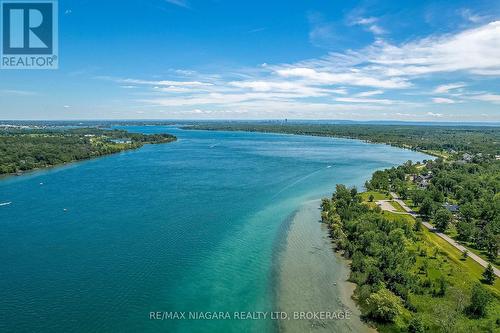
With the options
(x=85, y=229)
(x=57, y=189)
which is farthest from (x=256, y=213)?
(x=57, y=189)

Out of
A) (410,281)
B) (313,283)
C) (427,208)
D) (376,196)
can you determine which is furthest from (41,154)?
(410,281)

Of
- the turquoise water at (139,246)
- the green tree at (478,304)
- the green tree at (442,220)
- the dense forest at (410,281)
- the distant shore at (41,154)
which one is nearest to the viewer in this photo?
the dense forest at (410,281)

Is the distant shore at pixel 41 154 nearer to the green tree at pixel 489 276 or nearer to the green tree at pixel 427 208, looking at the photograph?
the green tree at pixel 427 208

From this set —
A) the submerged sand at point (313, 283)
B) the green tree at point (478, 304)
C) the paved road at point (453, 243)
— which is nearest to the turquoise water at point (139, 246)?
the submerged sand at point (313, 283)

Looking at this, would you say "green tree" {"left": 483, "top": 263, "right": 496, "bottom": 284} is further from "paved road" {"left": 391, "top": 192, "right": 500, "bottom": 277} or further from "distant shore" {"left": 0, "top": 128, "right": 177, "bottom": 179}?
"distant shore" {"left": 0, "top": 128, "right": 177, "bottom": 179}

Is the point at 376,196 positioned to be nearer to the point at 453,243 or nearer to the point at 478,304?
the point at 453,243

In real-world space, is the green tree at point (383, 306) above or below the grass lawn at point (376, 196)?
below
